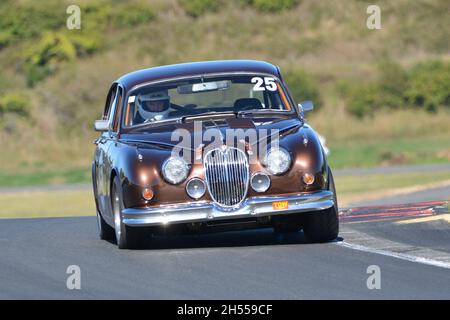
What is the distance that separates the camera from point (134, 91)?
41.5ft

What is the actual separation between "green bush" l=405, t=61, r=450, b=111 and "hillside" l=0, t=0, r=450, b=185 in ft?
0.23

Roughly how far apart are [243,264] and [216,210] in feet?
3.47

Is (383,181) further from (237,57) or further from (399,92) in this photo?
(237,57)

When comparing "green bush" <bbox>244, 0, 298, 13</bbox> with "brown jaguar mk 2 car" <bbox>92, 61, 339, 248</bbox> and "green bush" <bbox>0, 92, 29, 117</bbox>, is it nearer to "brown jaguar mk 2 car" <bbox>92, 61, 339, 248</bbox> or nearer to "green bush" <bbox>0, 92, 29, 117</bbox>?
"green bush" <bbox>0, 92, 29, 117</bbox>

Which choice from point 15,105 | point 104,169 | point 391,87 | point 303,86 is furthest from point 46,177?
point 104,169

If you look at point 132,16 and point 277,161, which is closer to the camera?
point 277,161

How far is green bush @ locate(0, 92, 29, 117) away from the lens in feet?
164

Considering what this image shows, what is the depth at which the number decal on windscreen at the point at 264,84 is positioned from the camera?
498 inches

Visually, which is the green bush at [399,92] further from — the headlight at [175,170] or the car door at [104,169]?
the headlight at [175,170]

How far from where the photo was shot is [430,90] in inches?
1967

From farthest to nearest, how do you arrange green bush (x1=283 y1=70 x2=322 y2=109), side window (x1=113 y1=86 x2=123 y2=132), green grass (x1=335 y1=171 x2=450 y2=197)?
green bush (x1=283 y1=70 x2=322 y2=109) < green grass (x1=335 y1=171 x2=450 y2=197) < side window (x1=113 y1=86 x2=123 y2=132)

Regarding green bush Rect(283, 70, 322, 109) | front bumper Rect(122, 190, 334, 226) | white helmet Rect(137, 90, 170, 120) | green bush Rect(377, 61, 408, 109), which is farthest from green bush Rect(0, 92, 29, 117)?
front bumper Rect(122, 190, 334, 226)

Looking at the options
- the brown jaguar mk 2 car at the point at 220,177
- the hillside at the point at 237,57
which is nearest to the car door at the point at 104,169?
the brown jaguar mk 2 car at the point at 220,177
